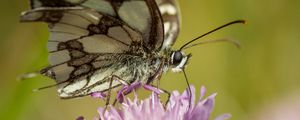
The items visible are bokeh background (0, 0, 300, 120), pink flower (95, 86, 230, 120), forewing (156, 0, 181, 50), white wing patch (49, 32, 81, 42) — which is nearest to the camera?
pink flower (95, 86, 230, 120)

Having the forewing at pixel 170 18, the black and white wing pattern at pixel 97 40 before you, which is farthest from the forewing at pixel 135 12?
the forewing at pixel 170 18

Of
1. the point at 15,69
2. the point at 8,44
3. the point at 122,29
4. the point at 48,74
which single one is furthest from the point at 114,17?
the point at 8,44

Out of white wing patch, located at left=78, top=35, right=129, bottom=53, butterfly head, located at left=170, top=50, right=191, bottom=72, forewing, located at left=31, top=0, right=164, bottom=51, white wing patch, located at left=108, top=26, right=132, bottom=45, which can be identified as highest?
forewing, located at left=31, top=0, right=164, bottom=51

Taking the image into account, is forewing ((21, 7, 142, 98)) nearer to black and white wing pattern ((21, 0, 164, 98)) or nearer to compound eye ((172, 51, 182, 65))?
black and white wing pattern ((21, 0, 164, 98))

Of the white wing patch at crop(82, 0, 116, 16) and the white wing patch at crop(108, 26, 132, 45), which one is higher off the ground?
the white wing patch at crop(82, 0, 116, 16)

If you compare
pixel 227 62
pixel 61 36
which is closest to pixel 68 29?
pixel 61 36

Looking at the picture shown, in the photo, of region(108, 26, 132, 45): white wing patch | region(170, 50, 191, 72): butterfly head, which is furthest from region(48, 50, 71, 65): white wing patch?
region(170, 50, 191, 72): butterfly head
